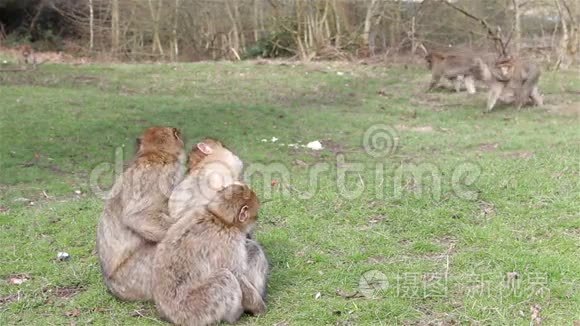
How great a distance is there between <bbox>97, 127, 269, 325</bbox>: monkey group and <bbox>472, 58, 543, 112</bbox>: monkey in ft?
33.8

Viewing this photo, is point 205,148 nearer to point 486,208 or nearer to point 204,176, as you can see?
point 204,176

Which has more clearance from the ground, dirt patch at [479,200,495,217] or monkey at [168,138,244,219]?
monkey at [168,138,244,219]

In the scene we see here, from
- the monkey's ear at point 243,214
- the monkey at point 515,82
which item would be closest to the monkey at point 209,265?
the monkey's ear at point 243,214

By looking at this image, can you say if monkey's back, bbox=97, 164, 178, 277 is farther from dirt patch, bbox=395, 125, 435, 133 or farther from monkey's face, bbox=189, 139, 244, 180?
dirt patch, bbox=395, 125, 435, 133

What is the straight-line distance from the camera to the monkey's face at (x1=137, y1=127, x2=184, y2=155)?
15.8 feet

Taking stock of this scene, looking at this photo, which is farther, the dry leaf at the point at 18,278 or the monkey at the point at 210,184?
the dry leaf at the point at 18,278

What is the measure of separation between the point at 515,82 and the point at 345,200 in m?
8.42

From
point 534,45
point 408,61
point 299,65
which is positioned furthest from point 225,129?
point 534,45

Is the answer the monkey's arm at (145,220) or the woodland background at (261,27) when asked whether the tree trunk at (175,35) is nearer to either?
the woodland background at (261,27)

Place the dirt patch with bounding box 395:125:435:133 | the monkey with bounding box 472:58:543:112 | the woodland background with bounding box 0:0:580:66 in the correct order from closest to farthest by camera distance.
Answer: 1. the dirt patch with bounding box 395:125:435:133
2. the monkey with bounding box 472:58:543:112
3. the woodland background with bounding box 0:0:580:66

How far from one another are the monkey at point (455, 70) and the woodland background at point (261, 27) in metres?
5.41

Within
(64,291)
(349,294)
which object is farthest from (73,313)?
(349,294)

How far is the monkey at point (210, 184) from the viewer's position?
469 cm

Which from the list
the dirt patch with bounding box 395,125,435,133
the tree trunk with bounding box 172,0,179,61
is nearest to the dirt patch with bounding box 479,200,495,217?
the dirt patch with bounding box 395,125,435,133
